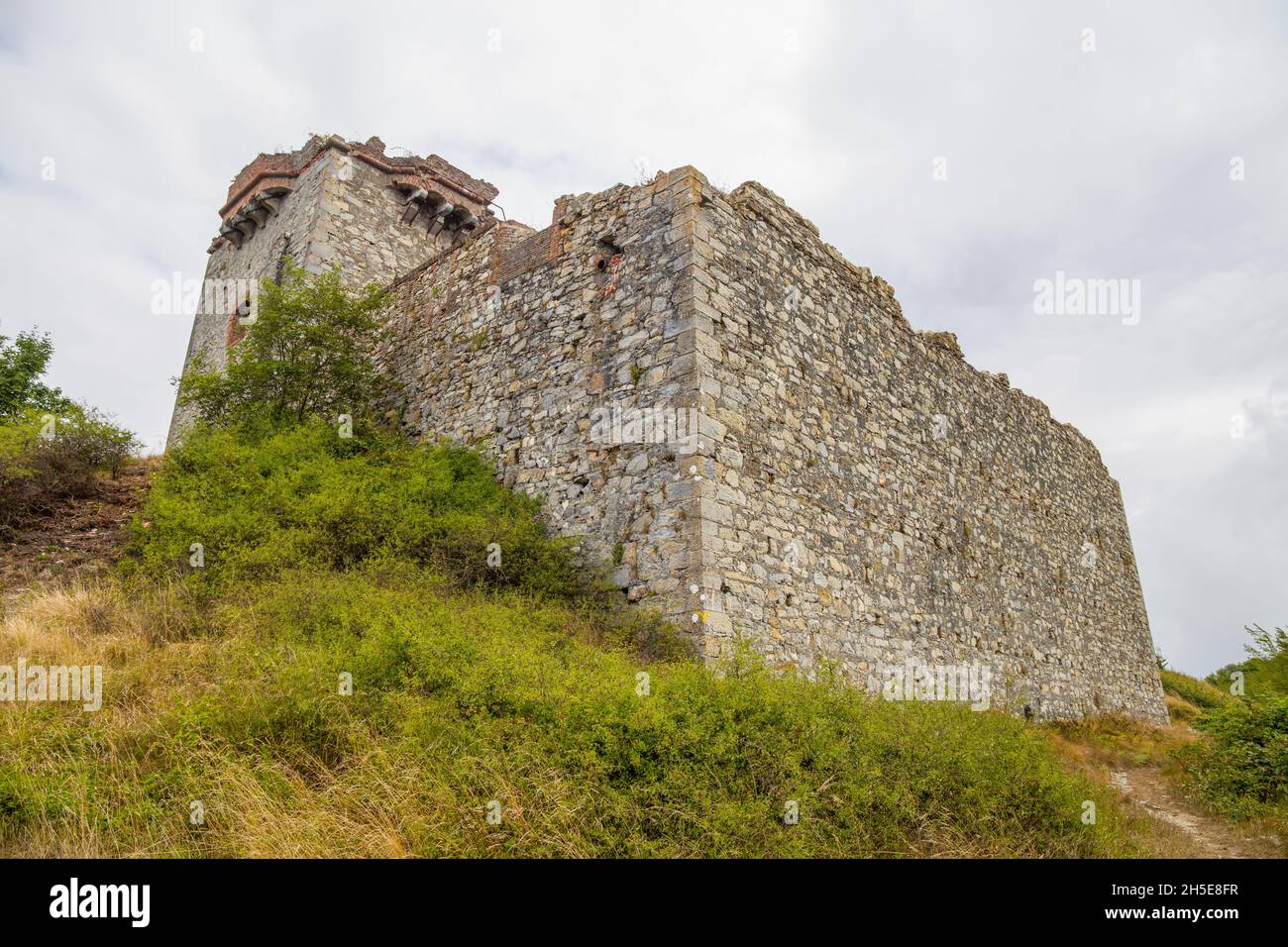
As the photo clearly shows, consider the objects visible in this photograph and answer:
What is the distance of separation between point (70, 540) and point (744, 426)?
7.16 meters

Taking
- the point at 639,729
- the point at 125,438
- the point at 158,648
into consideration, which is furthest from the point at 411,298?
the point at 639,729

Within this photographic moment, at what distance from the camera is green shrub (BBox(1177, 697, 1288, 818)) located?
7785 millimetres

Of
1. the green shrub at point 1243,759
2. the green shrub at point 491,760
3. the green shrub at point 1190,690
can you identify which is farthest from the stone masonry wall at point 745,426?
the green shrub at point 1190,690

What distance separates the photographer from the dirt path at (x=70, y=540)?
306 inches

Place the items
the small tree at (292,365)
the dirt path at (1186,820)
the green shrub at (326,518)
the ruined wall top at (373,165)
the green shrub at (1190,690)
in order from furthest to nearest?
the green shrub at (1190,690) → the ruined wall top at (373,165) → the small tree at (292,365) → the green shrub at (326,518) → the dirt path at (1186,820)

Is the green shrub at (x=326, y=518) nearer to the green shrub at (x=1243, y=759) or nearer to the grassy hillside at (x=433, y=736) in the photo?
the grassy hillside at (x=433, y=736)

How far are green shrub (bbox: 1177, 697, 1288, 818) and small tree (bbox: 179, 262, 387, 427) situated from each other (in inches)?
446

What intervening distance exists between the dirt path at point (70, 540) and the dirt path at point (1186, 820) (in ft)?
33.0

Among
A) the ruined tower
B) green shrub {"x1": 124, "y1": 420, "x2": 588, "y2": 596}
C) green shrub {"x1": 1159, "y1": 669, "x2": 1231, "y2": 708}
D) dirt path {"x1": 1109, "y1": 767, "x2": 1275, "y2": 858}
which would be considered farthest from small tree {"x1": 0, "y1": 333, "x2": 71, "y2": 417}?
green shrub {"x1": 1159, "y1": 669, "x2": 1231, "y2": 708}

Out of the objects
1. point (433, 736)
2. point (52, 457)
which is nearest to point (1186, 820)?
point (433, 736)

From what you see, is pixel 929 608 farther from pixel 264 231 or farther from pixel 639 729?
pixel 264 231

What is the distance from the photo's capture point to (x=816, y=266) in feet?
34.8

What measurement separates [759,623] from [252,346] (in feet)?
26.1

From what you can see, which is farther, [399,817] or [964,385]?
[964,385]
